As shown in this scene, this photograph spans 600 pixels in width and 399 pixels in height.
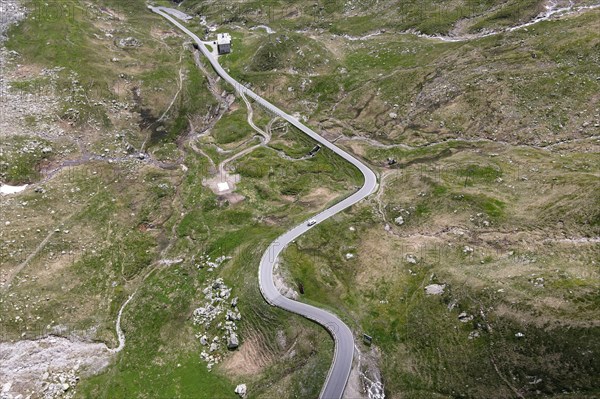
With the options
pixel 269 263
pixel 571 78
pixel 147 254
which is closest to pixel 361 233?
pixel 269 263

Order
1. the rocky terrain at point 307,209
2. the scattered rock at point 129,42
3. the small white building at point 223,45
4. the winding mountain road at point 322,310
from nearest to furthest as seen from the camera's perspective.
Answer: the winding mountain road at point 322,310 < the rocky terrain at point 307,209 < the scattered rock at point 129,42 < the small white building at point 223,45

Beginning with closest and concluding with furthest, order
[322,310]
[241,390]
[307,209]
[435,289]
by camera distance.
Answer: [241,390] < [322,310] < [435,289] < [307,209]

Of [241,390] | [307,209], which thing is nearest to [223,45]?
[307,209]

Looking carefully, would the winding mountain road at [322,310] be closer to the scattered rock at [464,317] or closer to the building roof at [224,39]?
the scattered rock at [464,317]

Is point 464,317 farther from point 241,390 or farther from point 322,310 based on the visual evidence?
point 241,390

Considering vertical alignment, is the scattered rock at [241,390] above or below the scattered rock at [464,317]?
below

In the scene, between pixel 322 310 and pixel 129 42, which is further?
pixel 129 42

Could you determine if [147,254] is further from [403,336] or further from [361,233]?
[403,336]

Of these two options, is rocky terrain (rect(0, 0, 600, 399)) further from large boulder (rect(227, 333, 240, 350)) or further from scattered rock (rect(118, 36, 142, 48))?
scattered rock (rect(118, 36, 142, 48))

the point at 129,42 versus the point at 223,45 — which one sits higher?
the point at 129,42

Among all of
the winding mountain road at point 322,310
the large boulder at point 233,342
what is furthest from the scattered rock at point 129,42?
the large boulder at point 233,342

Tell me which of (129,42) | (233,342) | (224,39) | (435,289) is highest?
(129,42)
